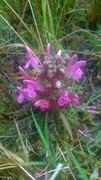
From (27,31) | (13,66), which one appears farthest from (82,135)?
(27,31)

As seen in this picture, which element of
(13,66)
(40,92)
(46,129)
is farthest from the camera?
(13,66)

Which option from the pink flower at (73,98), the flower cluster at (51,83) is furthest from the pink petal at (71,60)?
the pink flower at (73,98)

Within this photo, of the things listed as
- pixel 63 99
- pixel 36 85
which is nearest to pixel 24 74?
pixel 36 85

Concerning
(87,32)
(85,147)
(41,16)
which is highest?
(41,16)

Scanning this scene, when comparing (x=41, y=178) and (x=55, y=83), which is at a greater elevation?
(x=55, y=83)

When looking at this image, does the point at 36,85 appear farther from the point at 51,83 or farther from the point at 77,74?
the point at 77,74

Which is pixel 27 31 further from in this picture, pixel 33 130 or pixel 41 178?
pixel 41 178

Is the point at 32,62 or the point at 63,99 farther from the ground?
the point at 32,62

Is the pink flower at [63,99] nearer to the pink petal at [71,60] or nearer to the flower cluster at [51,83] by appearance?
the flower cluster at [51,83]
